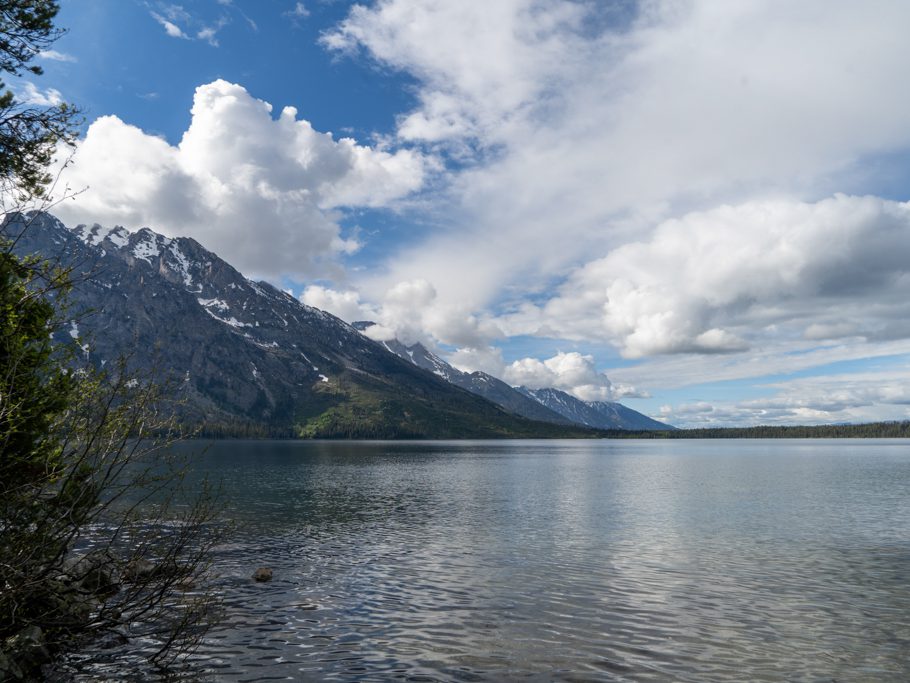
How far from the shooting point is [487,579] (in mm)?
39844

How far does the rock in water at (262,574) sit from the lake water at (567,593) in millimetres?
940

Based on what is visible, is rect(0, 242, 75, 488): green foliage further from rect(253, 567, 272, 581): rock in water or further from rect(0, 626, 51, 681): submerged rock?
rect(253, 567, 272, 581): rock in water

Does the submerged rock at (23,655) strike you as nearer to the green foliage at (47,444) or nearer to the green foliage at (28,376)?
→ the green foliage at (47,444)

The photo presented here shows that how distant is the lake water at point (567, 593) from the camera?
2528cm

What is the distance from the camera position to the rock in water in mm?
39688

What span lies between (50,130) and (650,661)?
3465 cm

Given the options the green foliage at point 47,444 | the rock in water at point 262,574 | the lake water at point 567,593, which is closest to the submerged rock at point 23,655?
the green foliage at point 47,444

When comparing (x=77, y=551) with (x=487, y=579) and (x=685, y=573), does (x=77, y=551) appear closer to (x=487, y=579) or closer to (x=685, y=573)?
(x=487, y=579)

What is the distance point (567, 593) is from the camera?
119ft

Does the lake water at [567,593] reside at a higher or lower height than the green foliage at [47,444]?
lower

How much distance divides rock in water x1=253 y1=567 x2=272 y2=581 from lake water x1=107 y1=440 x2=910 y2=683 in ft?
3.08

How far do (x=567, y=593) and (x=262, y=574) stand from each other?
21.6 meters

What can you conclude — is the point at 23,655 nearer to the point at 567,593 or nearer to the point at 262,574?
the point at 262,574

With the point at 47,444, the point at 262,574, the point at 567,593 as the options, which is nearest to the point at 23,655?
the point at 47,444
